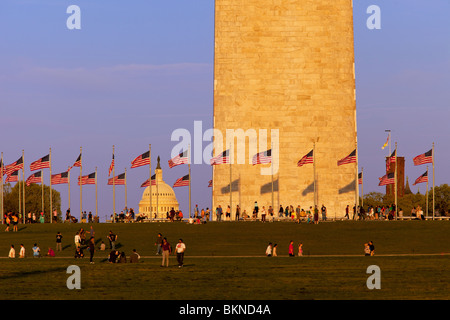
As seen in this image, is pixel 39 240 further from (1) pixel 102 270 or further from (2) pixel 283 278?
(2) pixel 283 278

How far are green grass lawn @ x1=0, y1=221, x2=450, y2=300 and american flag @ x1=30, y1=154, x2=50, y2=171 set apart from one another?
720 cm

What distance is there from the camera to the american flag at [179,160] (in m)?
66.0

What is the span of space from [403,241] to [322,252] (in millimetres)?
6051

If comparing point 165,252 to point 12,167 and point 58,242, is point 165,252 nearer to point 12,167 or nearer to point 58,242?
point 58,242

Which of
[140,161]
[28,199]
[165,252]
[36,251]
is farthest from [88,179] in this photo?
[28,199]

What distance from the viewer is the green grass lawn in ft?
94.3

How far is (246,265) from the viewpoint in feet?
129

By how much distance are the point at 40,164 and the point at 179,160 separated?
422 inches

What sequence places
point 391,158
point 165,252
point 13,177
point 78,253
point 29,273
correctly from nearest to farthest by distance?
1. point 29,273
2. point 165,252
3. point 78,253
4. point 13,177
5. point 391,158

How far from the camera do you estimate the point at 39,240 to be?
54.4m

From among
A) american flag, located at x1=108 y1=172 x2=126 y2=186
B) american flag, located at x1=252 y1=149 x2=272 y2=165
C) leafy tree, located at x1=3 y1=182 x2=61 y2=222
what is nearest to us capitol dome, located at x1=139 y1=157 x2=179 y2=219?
leafy tree, located at x1=3 y1=182 x2=61 y2=222

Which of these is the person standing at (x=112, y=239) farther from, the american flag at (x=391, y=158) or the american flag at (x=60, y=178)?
the american flag at (x=391, y=158)
